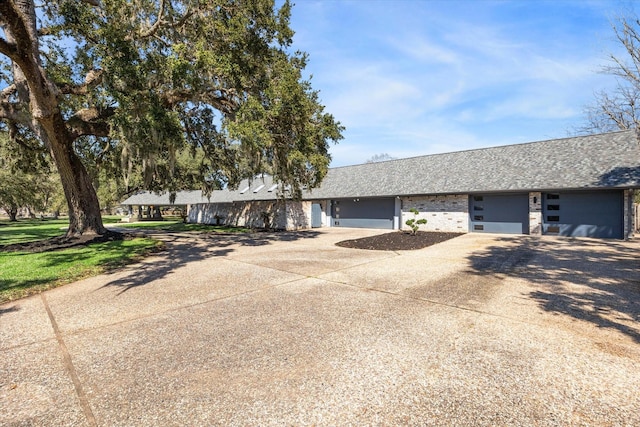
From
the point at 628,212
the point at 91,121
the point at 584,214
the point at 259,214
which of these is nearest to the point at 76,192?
the point at 91,121

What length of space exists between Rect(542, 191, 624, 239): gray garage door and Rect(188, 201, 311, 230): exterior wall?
15061 mm

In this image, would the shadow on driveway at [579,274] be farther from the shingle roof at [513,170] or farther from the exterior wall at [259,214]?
the exterior wall at [259,214]

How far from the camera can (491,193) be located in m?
17.7

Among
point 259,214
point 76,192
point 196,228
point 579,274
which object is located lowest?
point 579,274

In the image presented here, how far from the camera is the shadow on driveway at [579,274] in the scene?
5.03m

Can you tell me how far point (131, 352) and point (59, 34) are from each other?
13696mm

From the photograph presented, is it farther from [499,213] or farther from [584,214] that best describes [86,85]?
[584,214]

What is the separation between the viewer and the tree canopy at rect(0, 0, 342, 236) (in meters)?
10.0

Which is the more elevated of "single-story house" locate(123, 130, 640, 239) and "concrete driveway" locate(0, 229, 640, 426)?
"single-story house" locate(123, 130, 640, 239)

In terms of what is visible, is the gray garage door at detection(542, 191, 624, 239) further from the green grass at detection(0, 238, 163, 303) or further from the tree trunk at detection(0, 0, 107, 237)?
the tree trunk at detection(0, 0, 107, 237)

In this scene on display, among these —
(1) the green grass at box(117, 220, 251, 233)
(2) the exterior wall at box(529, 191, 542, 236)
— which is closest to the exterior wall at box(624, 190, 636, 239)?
(2) the exterior wall at box(529, 191, 542, 236)

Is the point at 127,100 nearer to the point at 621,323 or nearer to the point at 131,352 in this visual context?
the point at 131,352

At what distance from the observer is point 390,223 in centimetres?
2183

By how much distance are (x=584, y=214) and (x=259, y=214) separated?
66.9 ft
